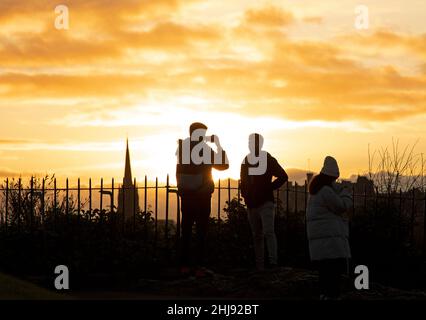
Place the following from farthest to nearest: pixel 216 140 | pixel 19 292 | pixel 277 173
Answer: pixel 277 173 → pixel 216 140 → pixel 19 292

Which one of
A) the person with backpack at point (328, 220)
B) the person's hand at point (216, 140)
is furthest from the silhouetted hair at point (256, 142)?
the person with backpack at point (328, 220)

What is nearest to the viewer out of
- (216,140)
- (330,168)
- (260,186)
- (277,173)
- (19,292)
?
(19,292)

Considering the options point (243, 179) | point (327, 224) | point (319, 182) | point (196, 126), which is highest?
point (196, 126)

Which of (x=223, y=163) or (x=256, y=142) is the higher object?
(x=256, y=142)

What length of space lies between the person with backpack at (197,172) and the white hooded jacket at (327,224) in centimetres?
235

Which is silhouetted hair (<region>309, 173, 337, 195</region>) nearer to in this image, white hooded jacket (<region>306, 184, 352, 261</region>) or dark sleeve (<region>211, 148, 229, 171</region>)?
white hooded jacket (<region>306, 184, 352, 261</region>)

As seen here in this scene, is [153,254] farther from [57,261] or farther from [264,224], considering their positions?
[264,224]

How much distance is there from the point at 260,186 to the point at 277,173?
14.3 inches

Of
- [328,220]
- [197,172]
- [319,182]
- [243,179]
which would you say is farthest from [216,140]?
[328,220]

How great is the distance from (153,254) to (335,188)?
538cm

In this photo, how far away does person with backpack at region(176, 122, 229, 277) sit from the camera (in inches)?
512

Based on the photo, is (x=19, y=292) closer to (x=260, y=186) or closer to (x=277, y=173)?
(x=260, y=186)

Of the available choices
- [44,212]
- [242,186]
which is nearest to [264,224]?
[242,186]

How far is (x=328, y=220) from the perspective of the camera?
437 inches
